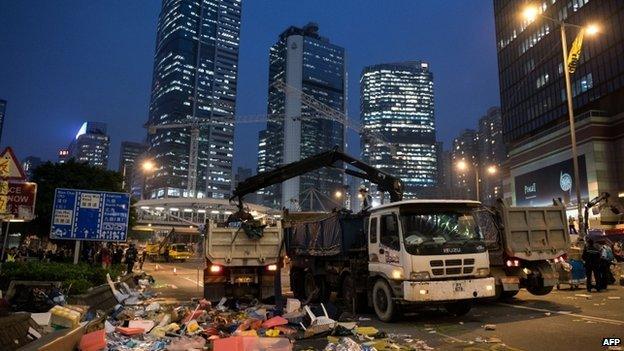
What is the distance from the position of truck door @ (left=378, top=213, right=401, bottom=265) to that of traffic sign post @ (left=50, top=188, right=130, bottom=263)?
29.2 feet

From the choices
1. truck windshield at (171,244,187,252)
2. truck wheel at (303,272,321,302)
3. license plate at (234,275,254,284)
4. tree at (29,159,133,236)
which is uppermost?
tree at (29,159,133,236)

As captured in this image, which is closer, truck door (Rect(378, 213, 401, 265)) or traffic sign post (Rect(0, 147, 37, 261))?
traffic sign post (Rect(0, 147, 37, 261))

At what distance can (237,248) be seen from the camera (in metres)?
13.5

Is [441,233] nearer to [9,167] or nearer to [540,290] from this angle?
[540,290]

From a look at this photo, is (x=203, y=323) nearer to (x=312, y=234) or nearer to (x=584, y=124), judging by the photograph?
(x=312, y=234)

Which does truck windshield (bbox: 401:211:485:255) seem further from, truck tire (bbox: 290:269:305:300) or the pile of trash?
truck tire (bbox: 290:269:305:300)

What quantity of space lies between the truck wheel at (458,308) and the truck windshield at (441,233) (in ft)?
5.14

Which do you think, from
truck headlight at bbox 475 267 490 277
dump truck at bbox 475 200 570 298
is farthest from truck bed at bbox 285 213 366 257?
dump truck at bbox 475 200 570 298

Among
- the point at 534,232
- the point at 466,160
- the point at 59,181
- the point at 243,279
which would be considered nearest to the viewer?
the point at 534,232

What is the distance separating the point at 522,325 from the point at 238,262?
774cm

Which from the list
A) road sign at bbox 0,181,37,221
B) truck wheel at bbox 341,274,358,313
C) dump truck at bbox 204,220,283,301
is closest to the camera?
road sign at bbox 0,181,37,221

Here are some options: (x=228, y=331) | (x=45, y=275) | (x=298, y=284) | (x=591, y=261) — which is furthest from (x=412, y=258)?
(x=45, y=275)

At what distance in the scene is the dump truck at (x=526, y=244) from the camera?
1187cm

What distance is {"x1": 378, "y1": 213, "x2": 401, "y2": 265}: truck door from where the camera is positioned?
9.81 meters
